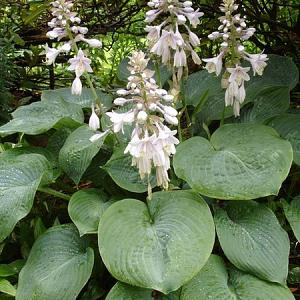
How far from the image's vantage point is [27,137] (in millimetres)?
3045

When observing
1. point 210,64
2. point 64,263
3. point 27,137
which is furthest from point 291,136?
point 27,137

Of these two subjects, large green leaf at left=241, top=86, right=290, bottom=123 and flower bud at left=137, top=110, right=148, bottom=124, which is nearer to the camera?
flower bud at left=137, top=110, right=148, bottom=124

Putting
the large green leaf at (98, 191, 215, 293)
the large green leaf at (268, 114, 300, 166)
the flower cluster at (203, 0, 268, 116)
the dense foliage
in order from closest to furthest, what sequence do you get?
1. the large green leaf at (98, 191, 215, 293)
2. the dense foliage
3. the flower cluster at (203, 0, 268, 116)
4. the large green leaf at (268, 114, 300, 166)

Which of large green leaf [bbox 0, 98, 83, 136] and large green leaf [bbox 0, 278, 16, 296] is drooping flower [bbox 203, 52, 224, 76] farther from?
large green leaf [bbox 0, 278, 16, 296]

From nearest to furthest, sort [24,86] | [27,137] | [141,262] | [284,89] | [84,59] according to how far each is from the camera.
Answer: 1. [141,262]
2. [84,59]
3. [284,89]
4. [27,137]
5. [24,86]

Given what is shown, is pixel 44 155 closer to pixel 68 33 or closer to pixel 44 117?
pixel 44 117

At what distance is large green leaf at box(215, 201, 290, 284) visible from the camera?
6.53 feet

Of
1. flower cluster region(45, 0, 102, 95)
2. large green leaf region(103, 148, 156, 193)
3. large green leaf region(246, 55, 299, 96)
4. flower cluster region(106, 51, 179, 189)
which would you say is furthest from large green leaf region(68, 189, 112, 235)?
large green leaf region(246, 55, 299, 96)

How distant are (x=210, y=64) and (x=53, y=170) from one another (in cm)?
90

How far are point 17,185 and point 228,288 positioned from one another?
3.42 feet

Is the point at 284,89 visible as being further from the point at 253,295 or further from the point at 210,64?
the point at 253,295

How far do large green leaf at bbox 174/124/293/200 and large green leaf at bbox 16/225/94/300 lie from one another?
54cm

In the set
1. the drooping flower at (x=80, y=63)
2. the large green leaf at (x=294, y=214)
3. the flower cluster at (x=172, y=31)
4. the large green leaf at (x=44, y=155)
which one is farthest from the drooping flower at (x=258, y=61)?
the large green leaf at (x=44, y=155)

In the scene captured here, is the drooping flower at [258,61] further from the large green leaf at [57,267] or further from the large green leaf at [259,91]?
the large green leaf at [57,267]
